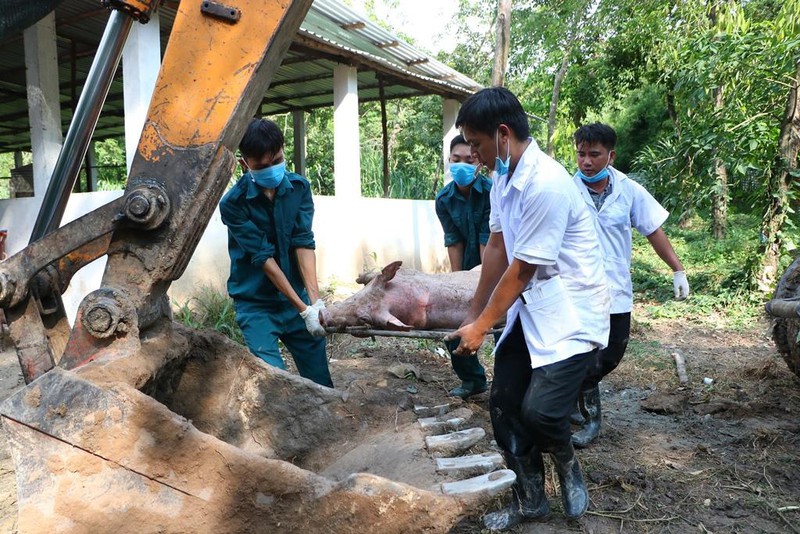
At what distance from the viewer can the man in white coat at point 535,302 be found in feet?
8.02

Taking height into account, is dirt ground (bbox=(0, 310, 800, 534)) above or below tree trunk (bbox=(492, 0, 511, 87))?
below

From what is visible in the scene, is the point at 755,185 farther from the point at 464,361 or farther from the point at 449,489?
the point at 449,489

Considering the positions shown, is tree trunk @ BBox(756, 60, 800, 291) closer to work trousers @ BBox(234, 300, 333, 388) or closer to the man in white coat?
the man in white coat

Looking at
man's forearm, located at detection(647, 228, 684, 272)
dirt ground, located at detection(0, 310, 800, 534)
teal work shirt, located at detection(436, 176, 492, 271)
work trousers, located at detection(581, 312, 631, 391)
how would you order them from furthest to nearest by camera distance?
teal work shirt, located at detection(436, 176, 492, 271) < man's forearm, located at detection(647, 228, 684, 272) < work trousers, located at detection(581, 312, 631, 391) < dirt ground, located at detection(0, 310, 800, 534)

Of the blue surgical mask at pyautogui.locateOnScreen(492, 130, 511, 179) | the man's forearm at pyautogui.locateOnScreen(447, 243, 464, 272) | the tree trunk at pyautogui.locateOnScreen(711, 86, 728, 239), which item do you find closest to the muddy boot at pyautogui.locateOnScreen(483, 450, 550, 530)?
the blue surgical mask at pyautogui.locateOnScreen(492, 130, 511, 179)

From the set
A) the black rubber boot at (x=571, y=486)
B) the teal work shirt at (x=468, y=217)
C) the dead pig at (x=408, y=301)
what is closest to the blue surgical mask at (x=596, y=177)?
the teal work shirt at (x=468, y=217)

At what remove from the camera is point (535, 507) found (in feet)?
9.05

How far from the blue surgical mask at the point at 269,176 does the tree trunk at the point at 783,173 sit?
687cm

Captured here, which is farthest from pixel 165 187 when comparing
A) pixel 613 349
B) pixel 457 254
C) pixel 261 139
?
pixel 613 349

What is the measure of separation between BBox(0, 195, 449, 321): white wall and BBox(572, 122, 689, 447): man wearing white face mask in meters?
4.37

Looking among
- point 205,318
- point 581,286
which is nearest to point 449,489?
point 581,286

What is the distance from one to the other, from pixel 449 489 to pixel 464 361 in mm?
2143

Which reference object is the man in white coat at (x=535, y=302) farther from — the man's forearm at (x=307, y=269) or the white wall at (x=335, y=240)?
the white wall at (x=335, y=240)

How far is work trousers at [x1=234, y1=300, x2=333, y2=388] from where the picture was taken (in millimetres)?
3488
